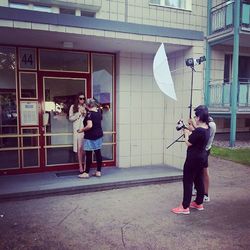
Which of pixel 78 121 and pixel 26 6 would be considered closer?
pixel 78 121

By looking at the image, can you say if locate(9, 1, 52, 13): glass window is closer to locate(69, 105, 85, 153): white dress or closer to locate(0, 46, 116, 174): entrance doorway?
locate(0, 46, 116, 174): entrance doorway

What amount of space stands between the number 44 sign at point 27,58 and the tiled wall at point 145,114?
6.40ft

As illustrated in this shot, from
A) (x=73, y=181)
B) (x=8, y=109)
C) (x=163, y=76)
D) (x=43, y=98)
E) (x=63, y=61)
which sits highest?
(x=63, y=61)

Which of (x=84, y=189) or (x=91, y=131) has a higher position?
(x=91, y=131)

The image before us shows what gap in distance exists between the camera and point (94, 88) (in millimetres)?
7062

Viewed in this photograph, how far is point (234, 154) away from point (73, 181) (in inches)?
239

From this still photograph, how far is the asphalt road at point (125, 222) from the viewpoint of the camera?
12.1ft

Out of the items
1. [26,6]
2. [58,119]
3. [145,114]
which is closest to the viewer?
[58,119]

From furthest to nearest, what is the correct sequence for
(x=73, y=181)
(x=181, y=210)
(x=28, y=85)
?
1. (x=28, y=85)
2. (x=73, y=181)
3. (x=181, y=210)

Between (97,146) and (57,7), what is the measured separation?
5.96m

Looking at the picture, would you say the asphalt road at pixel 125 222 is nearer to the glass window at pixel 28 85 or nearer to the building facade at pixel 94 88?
the building facade at pixel 94 88

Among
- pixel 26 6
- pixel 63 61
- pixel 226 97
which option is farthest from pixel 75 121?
pixel 226 97

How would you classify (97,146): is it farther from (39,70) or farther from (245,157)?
(245,157)

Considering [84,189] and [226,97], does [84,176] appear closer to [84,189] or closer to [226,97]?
[84,189]
